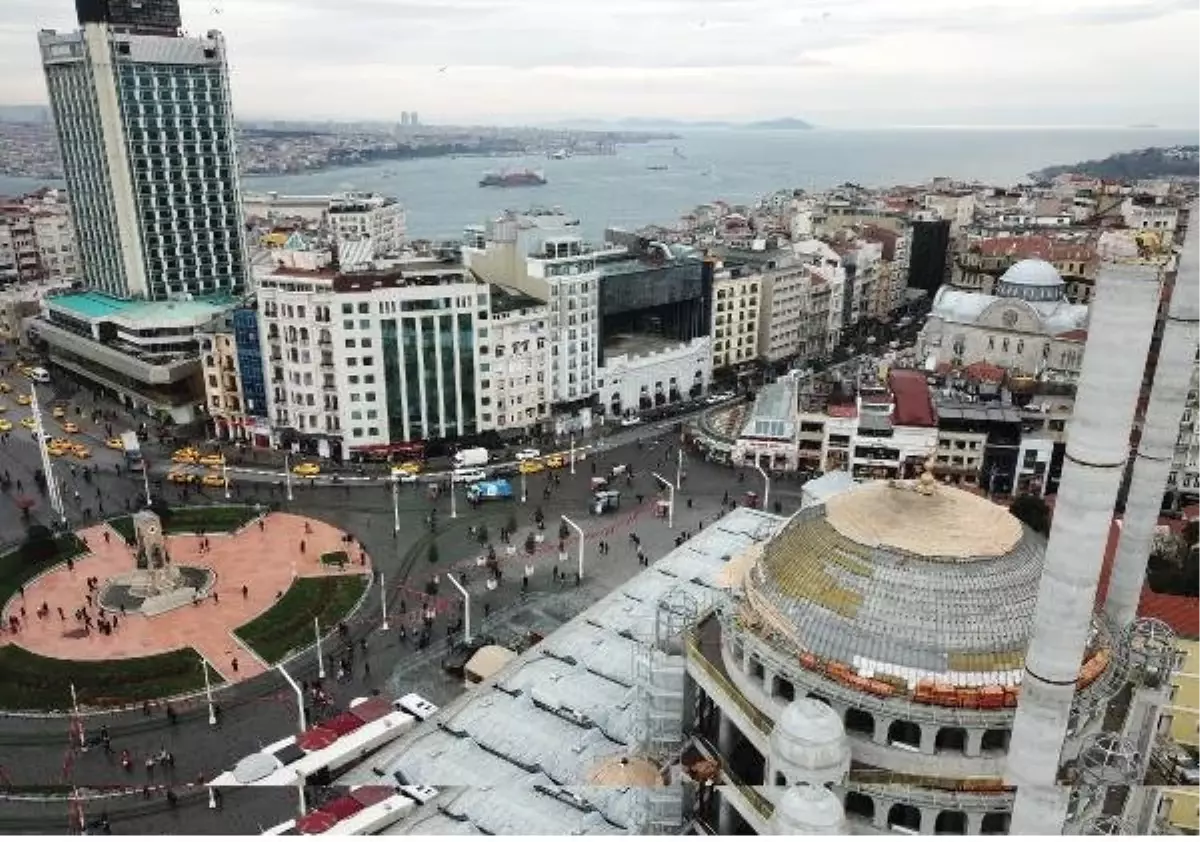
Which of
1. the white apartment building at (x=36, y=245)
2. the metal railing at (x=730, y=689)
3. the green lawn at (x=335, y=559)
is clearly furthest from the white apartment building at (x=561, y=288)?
the white apartment building at (x=36, y=245)

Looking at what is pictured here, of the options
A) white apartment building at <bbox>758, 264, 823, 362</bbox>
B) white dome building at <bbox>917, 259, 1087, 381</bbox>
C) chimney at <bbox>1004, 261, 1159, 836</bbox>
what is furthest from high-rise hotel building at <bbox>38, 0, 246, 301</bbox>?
chimney at <bbox>1004, 261, 1159, 836</bbox>

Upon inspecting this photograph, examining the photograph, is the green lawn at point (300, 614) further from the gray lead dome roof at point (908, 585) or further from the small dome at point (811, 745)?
the small dome at point (811, 745)

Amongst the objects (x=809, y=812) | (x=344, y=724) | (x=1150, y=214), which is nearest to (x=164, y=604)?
(x=344, y=724)

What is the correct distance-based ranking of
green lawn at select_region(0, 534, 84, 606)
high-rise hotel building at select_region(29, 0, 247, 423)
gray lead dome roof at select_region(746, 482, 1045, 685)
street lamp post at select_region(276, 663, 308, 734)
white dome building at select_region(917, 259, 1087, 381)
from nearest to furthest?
gray lead dome roof at select_region(746, 482, 1045, 685) < street lamp post at select_region(276, 663, 308, 734) < green lawn at select_region(0, 534, 84, 606) < white dome building at select_region(917, 259, 1087, 381) < high-rise hotel building at select_region(29, 0, 247, 423)

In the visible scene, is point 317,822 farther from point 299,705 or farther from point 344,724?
point 299,705

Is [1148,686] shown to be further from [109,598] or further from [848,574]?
[109,598]

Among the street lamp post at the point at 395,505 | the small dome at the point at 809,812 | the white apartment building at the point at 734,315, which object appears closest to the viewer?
the small dome at the point at 809,812

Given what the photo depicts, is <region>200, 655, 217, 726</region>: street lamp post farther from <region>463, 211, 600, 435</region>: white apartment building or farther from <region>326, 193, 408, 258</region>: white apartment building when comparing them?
<region>326, 193, 408, 258</region>: white apartment building
